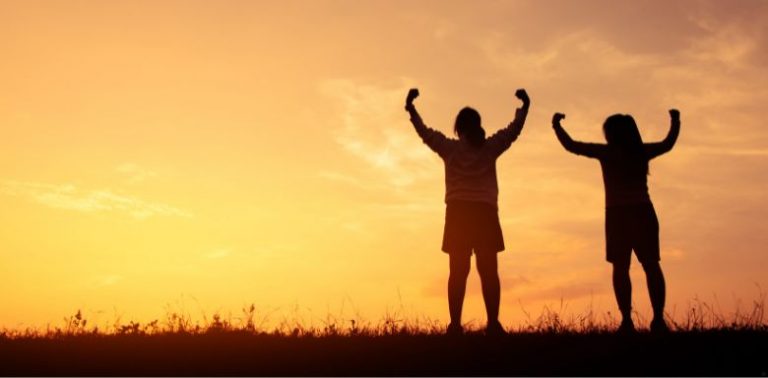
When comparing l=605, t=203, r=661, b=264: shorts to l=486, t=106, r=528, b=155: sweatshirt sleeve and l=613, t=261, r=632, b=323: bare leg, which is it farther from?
l=486, t=106, r=528, b=155: sweatshirt sleeve

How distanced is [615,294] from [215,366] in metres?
5.43

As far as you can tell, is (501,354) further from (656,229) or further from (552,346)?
(656,229)

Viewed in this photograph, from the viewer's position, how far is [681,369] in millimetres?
9805

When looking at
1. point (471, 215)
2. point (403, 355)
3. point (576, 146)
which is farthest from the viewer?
point (576, 146)

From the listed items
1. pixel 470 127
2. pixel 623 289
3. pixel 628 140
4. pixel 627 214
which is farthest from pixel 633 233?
pixel 470 127

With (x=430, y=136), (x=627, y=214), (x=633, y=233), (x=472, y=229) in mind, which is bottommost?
(x=633, y=233)

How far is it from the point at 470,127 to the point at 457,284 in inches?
84.4

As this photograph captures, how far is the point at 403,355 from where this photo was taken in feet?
36.7

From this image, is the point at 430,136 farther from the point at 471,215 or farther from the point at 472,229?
the point at 472,229

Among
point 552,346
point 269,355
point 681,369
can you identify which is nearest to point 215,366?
point 269,355

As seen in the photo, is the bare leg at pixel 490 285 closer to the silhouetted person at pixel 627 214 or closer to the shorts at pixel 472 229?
the shorts at pixel 472 229

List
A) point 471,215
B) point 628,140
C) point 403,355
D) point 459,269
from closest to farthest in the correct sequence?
point 403,355
point 471,215
point 459,269
point 628,140

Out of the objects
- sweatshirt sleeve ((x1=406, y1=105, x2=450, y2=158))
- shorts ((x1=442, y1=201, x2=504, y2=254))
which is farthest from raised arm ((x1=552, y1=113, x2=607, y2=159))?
sweatshirt sleeve ((x1=406, y1=105, x2=450, y2=158))

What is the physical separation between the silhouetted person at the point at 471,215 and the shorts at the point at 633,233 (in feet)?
5.03
